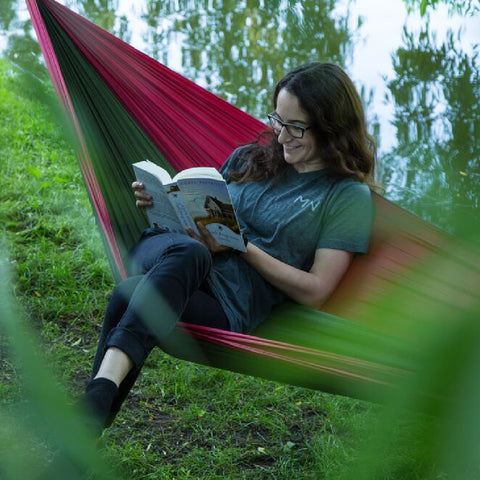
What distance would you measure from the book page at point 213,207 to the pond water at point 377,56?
43.4 inches

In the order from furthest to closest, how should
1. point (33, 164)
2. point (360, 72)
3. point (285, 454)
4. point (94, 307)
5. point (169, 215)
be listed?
point (33, 164) → point (94, 307) → point (285, 454) → point (169, 215) → point (360, 72)

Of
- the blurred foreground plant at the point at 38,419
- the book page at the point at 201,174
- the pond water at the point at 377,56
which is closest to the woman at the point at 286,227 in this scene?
the book page at the point at 201,174

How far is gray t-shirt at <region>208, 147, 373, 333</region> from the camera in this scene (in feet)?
6.04

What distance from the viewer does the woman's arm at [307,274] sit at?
5.99 ft

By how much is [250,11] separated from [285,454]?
1.92 m

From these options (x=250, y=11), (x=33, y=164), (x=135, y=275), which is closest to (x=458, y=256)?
(x=250, y=11)

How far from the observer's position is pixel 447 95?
0.28m

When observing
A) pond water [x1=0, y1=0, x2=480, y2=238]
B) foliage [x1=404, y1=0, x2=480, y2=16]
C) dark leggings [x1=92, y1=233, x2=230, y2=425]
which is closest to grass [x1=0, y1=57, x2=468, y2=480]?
dark leggings [x1=92, y1=233, x2=230, y2=425]

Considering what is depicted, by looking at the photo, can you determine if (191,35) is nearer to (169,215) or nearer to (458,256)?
(458,256)

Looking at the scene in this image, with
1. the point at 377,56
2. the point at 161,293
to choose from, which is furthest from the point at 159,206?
the point at 377,56

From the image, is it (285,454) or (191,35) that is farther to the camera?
(285,454)

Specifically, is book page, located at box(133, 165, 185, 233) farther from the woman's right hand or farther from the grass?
the grass

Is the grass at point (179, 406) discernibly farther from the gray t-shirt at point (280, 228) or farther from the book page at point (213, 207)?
the gray t-shirt at point (280, 228)

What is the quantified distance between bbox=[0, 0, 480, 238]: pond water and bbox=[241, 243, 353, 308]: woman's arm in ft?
4.27
